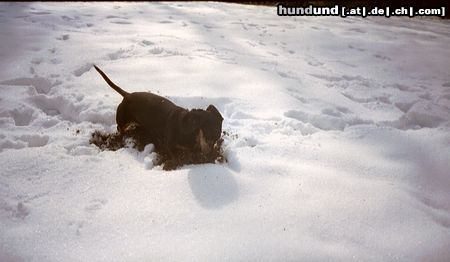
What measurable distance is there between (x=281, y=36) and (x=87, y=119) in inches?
200

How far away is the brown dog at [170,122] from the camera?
119 inches

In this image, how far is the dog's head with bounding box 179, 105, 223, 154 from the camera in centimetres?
299

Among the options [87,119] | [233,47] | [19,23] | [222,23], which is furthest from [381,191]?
[19,23]

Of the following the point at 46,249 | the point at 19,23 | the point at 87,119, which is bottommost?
the point at 46,249

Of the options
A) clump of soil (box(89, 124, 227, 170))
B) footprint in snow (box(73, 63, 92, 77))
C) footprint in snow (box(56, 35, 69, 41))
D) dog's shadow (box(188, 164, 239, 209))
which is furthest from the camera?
footprint in snow (box(56, 35, 69, 41))

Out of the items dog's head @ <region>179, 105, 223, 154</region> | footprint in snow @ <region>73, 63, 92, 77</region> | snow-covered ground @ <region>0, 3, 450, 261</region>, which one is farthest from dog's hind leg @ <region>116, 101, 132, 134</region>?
footprint in snow @ <region>73, 63, 92, 77</region>

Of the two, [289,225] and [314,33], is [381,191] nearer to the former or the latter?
[289,225]

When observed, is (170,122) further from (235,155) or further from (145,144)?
(235,155)

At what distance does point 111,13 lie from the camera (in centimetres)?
887

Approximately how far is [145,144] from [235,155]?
0.92 m

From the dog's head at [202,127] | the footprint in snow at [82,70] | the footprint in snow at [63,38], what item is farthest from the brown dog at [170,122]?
the footprint in snow at [63,38]

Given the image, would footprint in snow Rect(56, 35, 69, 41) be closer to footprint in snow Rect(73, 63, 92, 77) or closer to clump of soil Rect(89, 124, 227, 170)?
footprint in snow Rect(73, 63, 92, 77)

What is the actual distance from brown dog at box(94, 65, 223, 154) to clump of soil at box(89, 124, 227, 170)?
5cm

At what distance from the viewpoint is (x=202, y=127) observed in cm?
300
